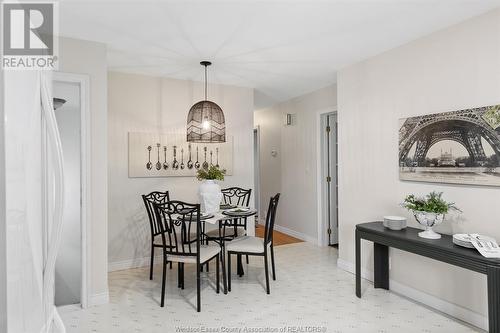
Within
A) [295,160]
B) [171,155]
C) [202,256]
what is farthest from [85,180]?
[295,160]

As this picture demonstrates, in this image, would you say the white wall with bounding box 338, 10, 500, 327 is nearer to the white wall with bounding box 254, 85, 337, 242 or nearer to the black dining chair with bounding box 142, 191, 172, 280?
the white wall with bounding box 254, 85, 337, 242

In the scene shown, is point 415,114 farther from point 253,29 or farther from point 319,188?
point 319,188

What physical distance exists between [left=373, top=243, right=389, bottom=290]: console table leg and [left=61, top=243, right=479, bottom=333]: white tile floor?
0.09 metres

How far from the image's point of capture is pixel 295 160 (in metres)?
5.63

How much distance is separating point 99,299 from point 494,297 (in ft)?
10.6

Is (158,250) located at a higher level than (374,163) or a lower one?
lower

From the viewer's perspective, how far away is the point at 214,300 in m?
→ 3.05

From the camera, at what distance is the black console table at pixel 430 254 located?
2006 millimetres

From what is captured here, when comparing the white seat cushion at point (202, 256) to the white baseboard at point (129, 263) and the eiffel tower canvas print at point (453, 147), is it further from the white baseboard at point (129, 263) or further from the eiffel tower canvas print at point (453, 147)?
the eiffel tower canvas print at point (453, 147)

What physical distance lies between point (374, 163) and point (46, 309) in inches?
129

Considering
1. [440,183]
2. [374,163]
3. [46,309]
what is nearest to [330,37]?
[374,163]

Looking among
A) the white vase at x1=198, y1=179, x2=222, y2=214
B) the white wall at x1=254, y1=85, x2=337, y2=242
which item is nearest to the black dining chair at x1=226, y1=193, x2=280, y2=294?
the white vase at x1=198, y1=179, x2=222, y2=214

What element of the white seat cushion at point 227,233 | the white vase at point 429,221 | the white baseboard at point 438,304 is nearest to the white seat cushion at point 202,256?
the white seat cushion at point 227,233

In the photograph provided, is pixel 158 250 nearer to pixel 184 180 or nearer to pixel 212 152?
pixel 184 180
